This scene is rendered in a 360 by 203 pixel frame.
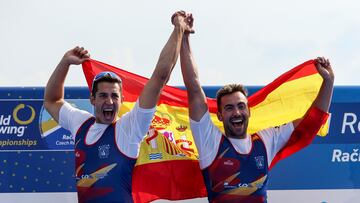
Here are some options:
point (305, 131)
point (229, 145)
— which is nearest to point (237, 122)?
point (229, 145)

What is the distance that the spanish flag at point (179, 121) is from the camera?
4766 mm

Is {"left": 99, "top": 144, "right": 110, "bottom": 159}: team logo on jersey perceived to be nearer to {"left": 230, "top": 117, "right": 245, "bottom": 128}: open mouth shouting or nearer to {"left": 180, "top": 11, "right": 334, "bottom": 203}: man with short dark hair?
{"left": 180, "top": 11, "right": 334, "bottom": 203}: man with short dark hair

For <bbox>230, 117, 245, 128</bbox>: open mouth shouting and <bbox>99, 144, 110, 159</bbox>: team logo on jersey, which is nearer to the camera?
<bbox>99, 144, 110, 159</bbox>: team logo on jersey

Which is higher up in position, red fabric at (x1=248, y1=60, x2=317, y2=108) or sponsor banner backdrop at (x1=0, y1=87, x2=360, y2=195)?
red fabric at (x1=248, y1=60, x2=317, y2=108)

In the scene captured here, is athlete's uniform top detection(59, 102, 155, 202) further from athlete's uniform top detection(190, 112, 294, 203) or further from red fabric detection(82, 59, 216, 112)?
red fabric detection(82, 59, 216, 112)

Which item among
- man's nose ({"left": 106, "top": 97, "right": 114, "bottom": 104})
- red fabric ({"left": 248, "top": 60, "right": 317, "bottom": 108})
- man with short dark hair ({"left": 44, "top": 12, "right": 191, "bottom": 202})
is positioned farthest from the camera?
red fabric ({"left": 248, "top": 60, "right": 317, "bottom": 108})

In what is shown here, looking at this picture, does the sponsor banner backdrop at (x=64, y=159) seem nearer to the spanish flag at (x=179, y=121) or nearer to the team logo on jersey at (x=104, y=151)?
the spanish flag at (x=179, y=121)

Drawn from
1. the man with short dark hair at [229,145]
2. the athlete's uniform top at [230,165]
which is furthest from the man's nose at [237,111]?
the athlete's uniform top at [230,165]

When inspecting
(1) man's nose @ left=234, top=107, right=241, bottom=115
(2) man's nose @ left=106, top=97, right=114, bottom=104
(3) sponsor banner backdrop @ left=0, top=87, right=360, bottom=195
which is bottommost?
(3) sponsor banner backdrop @ left=0, top=87, right=360, bottom=195

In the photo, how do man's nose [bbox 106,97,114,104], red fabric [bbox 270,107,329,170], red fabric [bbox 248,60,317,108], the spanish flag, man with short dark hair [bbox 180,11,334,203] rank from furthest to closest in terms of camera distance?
red fabric [bbox 248,60,317,108], the spanish flag, red fabric [bbox 270,107,329,170], man with short dark hair [bbox 180,11,334,203], man's nose [bbox 106,97,114,104]

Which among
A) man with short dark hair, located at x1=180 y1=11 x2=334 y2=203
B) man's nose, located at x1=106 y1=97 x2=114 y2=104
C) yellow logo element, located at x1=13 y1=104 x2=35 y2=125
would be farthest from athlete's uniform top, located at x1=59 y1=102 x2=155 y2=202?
yellow logo element, located at x1=13 y1=104 x2=35 y2=125

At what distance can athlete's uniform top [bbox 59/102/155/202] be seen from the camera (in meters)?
3.90

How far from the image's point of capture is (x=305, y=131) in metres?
4.52

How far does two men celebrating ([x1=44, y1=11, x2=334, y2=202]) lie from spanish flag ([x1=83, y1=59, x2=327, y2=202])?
317 mm
